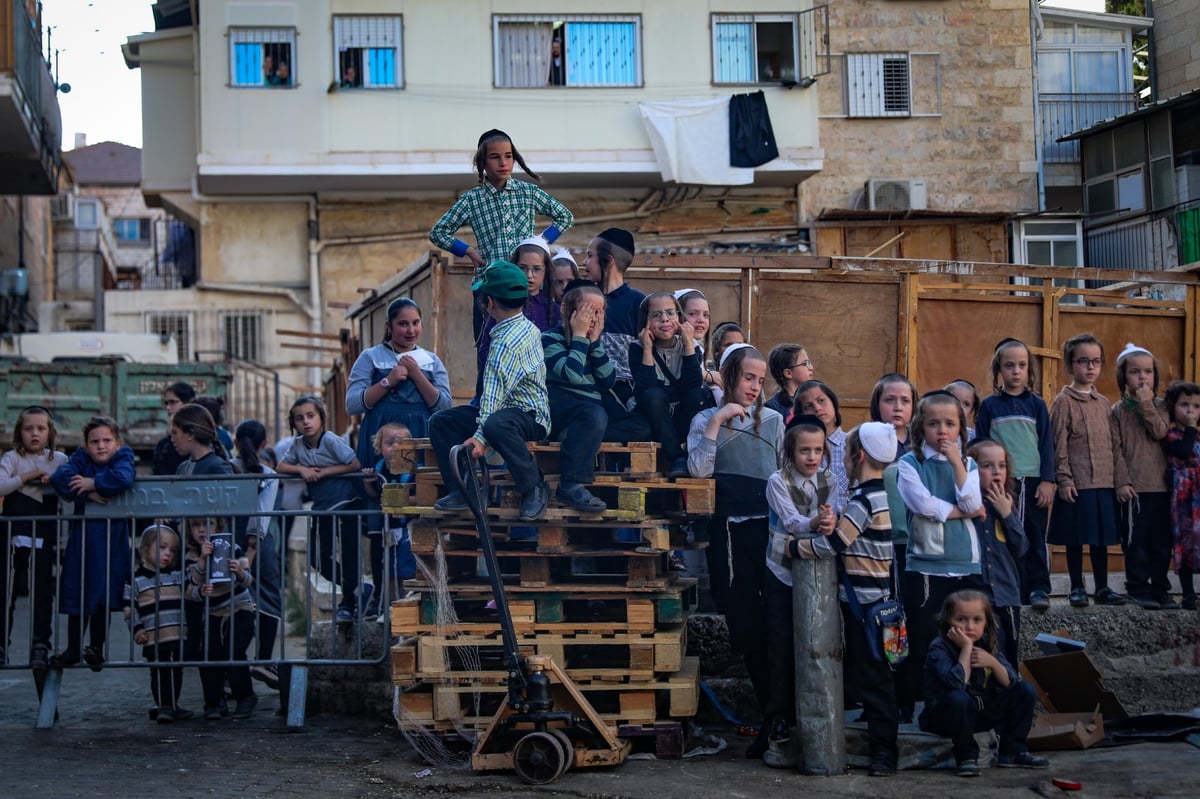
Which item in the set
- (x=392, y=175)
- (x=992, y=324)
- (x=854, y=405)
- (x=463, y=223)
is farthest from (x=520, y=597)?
(x=392, y=175)

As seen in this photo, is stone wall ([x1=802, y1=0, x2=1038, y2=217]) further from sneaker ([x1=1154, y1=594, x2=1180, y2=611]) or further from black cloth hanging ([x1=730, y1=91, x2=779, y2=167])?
sneaker ([x1=1154, y1=594, x2=1180, y2=611])

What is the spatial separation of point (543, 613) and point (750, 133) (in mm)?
19685

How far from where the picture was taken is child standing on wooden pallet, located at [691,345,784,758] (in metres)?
7.07

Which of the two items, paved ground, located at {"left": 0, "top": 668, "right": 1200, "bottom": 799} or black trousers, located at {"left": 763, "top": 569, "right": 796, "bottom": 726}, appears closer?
paved ground, located at {"left": 0, "top": 668, "right": 1200, "bottom": 799}

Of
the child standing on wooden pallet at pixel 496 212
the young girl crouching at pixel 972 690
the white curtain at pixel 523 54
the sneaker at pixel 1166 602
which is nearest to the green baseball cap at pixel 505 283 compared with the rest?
the child standing on wooden pallet at pixel 496 212

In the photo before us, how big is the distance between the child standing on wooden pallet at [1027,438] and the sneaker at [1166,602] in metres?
0.73

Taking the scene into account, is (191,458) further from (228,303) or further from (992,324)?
(228,303)

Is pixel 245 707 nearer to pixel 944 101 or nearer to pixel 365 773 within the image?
pixel 365 773

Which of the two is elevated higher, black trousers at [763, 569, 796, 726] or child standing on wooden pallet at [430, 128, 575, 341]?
child standing on wooden pallet at [430, 128, 575, 341]

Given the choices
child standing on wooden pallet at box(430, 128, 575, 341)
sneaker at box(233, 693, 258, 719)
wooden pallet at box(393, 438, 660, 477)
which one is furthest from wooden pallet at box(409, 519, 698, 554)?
sneaker at box(233, 693, 258, 719)

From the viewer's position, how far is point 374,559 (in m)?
8.45

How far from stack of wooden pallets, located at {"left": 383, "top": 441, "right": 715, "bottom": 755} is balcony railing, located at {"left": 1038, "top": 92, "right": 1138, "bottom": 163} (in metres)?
24.0

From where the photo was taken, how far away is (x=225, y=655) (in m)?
8.52

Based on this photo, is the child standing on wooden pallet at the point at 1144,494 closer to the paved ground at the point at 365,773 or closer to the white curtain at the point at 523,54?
the paved ground at the point at 365,773
